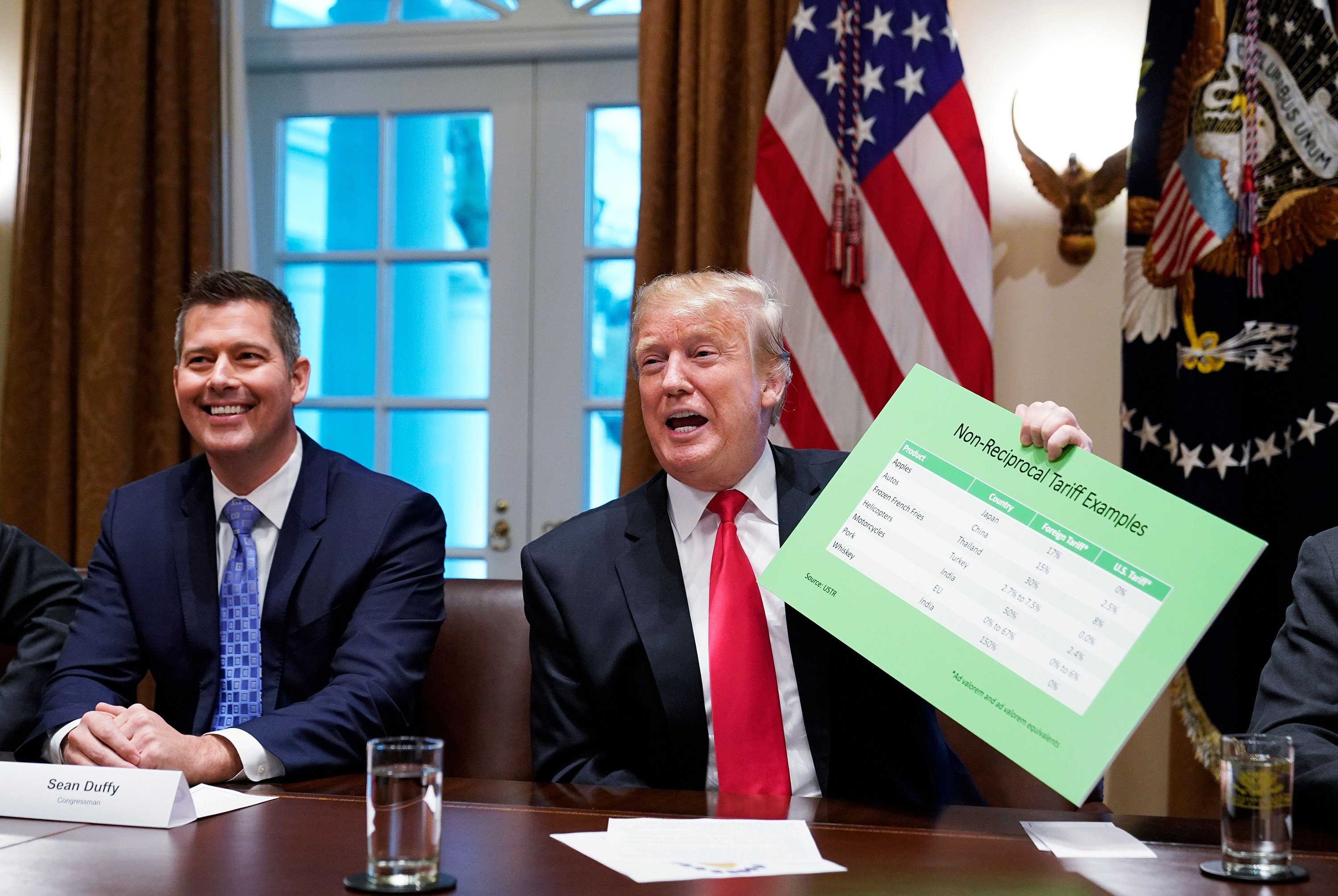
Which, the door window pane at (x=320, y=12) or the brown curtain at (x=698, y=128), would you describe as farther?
the door window pane at (x=320, y=12)

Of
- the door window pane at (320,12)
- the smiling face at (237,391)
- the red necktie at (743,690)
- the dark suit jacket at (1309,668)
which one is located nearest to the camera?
the dark suit jacket at (1309,668)

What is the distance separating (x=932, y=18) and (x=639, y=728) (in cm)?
218

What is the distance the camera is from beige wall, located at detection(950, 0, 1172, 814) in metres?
3.23

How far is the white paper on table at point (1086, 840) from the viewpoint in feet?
3.77

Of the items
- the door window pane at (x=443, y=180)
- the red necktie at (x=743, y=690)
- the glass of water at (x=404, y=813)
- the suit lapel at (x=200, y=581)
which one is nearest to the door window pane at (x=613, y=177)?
the door window pane at (x=443, y=180)

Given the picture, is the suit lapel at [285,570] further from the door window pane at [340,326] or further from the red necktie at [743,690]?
the door window pane at [340,326]

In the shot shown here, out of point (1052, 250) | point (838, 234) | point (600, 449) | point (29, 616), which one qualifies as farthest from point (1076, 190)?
point (29, 616)

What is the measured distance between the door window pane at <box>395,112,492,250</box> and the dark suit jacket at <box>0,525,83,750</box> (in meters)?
1.86

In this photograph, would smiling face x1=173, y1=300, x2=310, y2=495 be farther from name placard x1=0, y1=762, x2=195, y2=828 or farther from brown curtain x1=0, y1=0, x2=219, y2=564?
brown curtain x1=0, y1=0, x2=219, y2=564

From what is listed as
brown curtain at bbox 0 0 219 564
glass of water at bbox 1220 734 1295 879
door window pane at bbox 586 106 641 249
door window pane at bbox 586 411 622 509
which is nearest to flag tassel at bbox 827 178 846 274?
door window pane at bbox 586 106 641 249

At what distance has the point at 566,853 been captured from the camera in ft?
3.70

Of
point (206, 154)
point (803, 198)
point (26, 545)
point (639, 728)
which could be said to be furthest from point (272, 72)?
point (639, 728)

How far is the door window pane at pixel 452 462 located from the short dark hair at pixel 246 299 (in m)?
1.58

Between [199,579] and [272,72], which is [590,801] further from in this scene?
[272,72]
